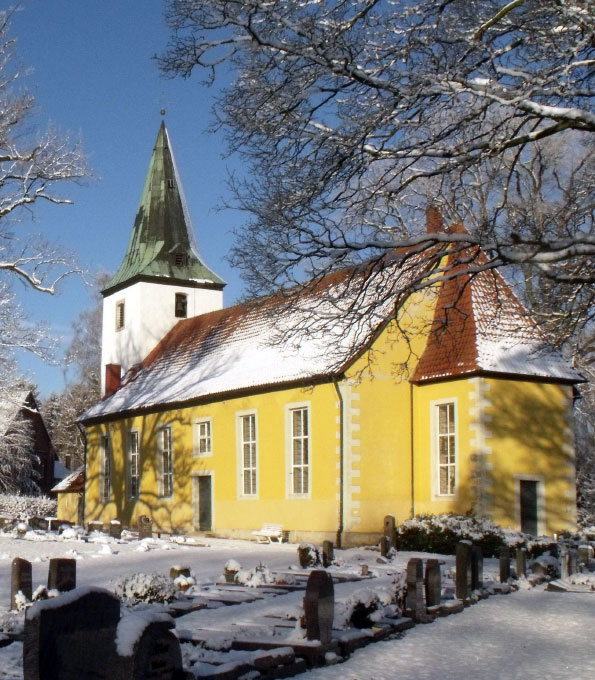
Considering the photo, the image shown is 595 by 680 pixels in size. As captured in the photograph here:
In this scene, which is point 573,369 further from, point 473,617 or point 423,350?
point 473,617

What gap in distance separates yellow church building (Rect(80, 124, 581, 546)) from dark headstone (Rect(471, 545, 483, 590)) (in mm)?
5687

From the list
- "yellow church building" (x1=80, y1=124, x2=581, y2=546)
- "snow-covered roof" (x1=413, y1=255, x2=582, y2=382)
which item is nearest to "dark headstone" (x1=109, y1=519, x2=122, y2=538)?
"yellow church building" (x1=80, y1=124, x2=581, y2=546)

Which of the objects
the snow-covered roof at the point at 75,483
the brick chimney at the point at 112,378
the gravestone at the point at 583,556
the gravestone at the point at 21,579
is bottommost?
the snow-covered roof at the point at 75,483

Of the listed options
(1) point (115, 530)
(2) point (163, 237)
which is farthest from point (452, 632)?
(2) point (163, 237)

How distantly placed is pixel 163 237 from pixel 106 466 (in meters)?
9.47

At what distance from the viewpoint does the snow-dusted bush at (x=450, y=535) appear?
18.8 m

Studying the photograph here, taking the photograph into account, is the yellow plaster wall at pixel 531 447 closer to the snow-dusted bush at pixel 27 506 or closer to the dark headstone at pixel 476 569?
the dark headstone at pixel 476 569

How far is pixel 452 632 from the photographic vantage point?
33.1 ft

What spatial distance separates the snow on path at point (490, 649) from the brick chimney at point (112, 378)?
2596 cm

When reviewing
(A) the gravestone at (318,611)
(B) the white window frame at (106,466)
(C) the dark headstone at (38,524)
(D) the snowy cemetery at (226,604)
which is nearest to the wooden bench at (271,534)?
(D) the snowy cemetery at (226,604)

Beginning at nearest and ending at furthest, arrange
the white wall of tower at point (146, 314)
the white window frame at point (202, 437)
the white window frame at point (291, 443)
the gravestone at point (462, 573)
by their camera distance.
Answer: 1. the gravestone at point (462, 573)
2. the white window frame at point (291, 443)
3. the white window frame at point (202, 437)
4. the white wall of tower at point (146, 314)

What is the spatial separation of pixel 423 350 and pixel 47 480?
32.6 metres

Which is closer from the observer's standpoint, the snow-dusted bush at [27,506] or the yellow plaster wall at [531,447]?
the yellow plaster wall at [531,447]

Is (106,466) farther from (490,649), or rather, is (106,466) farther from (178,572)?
(490,649)
